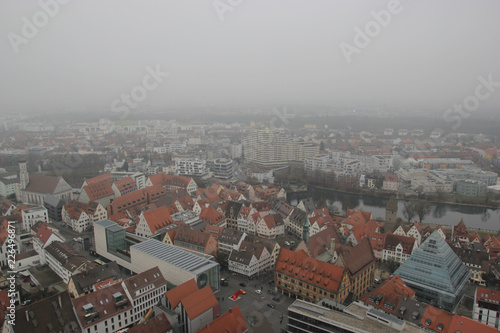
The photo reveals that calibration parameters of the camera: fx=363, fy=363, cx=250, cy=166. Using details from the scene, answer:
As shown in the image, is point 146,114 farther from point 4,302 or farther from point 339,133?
point 4,302

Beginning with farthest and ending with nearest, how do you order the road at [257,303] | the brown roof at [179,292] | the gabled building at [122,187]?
the gabled building at [122,187] → the road at [257,303] → the brown roof at [179,292]

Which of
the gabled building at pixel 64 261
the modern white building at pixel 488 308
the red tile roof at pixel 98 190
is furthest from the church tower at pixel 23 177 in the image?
the modern white building at pixel 488 308

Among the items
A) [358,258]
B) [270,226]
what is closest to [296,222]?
[270,226]

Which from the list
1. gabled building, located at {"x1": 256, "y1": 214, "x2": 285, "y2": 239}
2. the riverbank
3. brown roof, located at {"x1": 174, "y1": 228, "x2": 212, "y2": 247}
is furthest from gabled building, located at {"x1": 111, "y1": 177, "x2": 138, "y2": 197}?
the riverbank

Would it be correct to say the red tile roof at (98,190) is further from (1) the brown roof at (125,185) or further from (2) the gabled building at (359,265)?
(2) the gabled building at (359,265)

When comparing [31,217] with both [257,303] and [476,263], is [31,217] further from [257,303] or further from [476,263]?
[476,263]
